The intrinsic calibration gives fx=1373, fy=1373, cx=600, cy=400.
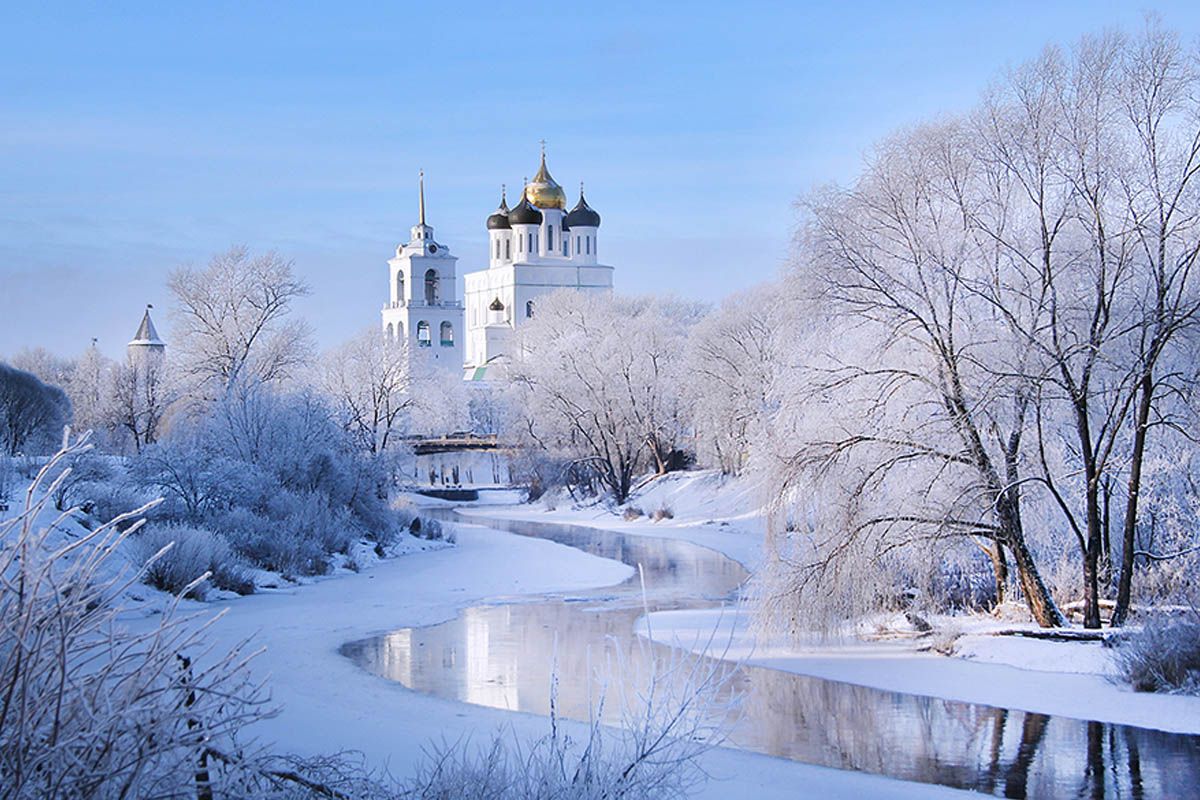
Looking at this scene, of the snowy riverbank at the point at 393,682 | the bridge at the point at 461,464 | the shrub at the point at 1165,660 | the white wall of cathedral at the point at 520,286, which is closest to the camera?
the snowy riverbank at the point at 393,682

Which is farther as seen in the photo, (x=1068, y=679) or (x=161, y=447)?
(x=161, y=447)

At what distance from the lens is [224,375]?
144ft

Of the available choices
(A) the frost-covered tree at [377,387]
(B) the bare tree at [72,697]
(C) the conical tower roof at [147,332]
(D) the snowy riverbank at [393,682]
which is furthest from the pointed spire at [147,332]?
(B) the bare tree at [72,697]

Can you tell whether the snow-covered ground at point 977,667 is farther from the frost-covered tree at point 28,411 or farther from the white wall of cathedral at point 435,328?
the white wall of cathedral at point 435,328

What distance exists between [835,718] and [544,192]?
296 feet

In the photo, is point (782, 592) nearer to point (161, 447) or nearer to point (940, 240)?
point (940, 240)

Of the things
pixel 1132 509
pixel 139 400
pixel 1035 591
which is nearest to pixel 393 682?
pixel 1035 591

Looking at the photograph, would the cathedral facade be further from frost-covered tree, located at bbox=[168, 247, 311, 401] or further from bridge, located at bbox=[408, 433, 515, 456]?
frost-covered tree, located at bbox=[168, 247, 311, 401]

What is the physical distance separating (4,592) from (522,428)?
46670 millimetres

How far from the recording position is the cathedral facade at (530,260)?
9800 cm

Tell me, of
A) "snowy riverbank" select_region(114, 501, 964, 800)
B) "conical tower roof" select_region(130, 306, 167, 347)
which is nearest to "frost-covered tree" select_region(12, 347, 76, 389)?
"conical tower roof" select_region(130, 306, 167, 347)

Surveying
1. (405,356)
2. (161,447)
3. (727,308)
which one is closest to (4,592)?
(161,447)

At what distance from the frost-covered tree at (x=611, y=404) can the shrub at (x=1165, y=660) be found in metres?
34.0

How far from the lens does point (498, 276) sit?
100000mm
